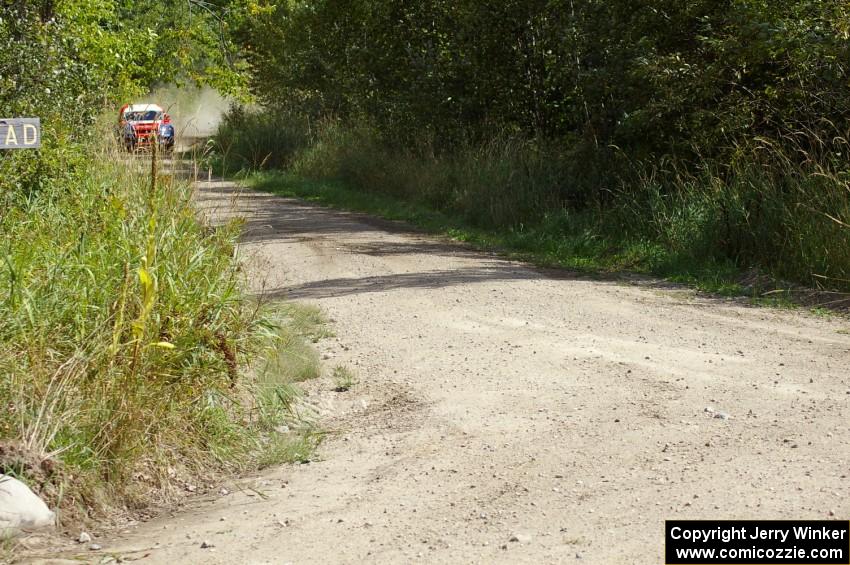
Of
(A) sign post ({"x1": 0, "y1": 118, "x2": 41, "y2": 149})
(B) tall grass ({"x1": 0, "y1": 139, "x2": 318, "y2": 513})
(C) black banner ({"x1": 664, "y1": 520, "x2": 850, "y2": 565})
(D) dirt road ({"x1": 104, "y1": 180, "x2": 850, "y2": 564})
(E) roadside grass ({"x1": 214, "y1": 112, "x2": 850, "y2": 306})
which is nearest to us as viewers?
(C) black banner ({"x1": 664, "y1": 520, "x2": 850, "y2": 565})

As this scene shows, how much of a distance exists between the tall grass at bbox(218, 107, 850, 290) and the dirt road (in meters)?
1.55

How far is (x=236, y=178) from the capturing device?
76.6 ft

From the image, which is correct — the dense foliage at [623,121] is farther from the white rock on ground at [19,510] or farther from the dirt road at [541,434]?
the white rock on ground at [19,510]

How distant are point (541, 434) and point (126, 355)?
2.27 metres

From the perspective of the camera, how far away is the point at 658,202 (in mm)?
14102

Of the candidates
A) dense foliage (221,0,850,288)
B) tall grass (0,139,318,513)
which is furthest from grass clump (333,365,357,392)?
dense foliage (221,0,850,288)

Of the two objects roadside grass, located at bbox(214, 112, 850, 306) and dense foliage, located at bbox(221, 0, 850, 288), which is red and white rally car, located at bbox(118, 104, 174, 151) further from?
dense foliage, located at bbox(221, 0, 850, 288)

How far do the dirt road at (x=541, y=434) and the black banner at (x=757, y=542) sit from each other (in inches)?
4.1

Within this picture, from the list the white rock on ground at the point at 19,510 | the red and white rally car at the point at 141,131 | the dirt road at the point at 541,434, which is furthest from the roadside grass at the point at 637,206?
the white rock on ground at the point at 19,510

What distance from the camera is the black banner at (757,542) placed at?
4383 millimetres

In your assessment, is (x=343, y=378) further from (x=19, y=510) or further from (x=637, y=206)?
(x=637, y=206)

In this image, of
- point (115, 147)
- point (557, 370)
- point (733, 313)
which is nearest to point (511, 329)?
point (557, 370)

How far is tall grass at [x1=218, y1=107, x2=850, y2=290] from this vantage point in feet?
38.5

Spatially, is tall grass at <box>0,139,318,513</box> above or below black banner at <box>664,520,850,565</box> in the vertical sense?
above
